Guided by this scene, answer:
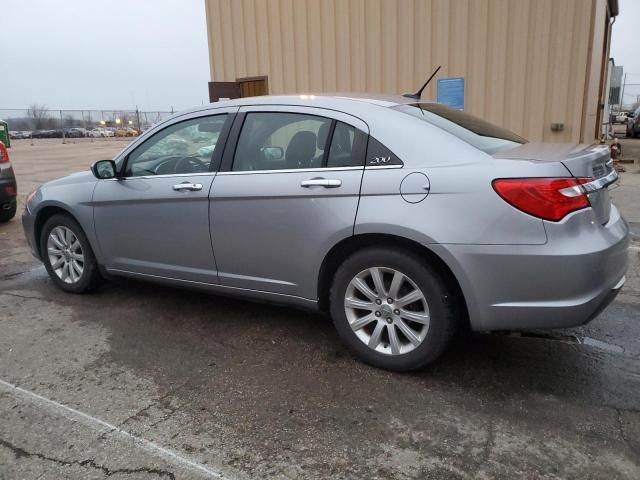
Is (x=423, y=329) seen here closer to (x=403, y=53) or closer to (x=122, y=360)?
(x=122, y=360)

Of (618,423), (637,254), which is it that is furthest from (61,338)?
(637,254)

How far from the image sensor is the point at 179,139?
3902 millimetres

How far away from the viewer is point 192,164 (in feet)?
12.3

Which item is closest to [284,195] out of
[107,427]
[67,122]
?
[107,427]

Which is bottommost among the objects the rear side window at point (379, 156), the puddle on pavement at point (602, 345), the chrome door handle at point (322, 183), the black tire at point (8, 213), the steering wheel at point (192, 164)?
the puddle on pavement at point (602, 345)

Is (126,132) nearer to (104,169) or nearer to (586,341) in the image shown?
(104,169)

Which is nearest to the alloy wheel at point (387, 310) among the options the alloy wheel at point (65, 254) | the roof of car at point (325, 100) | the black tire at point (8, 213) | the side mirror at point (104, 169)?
the roof of car at point (325, 100)

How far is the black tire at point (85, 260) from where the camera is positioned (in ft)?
14.3

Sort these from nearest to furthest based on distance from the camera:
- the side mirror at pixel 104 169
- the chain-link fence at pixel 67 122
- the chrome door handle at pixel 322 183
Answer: the chrome door handle at pixel 322 183
the side mirror at pixel 104 169
the chain-link fence at pixel 67 122

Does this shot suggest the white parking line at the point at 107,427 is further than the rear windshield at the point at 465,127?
No

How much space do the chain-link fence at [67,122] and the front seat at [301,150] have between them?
123ft

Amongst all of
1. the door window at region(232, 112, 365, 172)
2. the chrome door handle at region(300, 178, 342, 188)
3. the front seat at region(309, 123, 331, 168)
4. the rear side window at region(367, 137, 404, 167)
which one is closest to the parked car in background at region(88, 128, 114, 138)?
the door window at region(232, 112, 365, 172)

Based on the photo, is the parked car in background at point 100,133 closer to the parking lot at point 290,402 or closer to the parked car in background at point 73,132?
the parked car in background at point 73,132

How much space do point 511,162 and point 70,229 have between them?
349 cm
